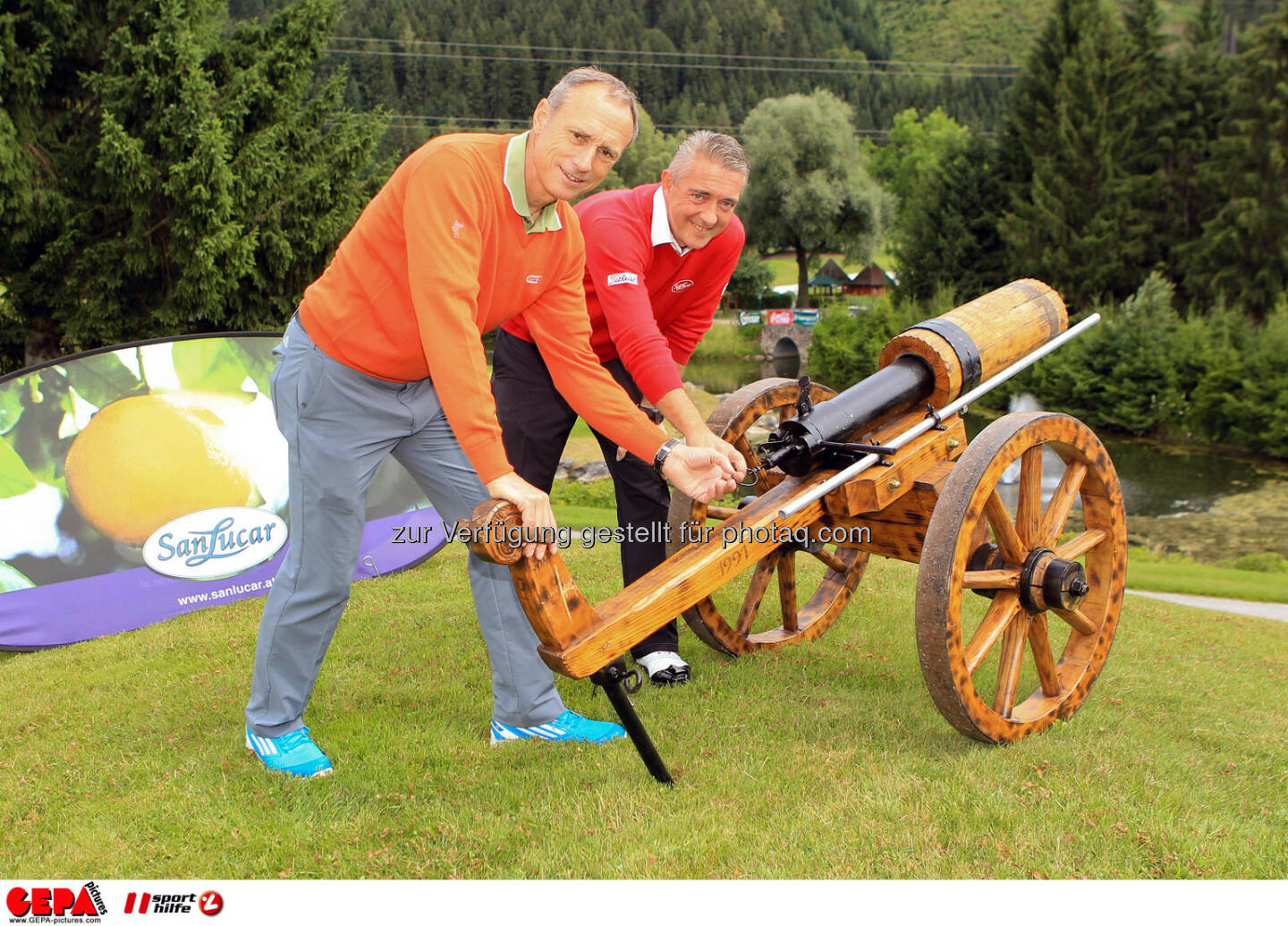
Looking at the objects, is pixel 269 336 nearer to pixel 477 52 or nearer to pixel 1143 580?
pixel 1143 580

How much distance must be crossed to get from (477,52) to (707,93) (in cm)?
2034

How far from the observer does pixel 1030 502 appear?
3480mm

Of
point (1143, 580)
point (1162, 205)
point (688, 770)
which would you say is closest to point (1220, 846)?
point (688, 770)

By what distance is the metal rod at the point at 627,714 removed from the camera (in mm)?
2836

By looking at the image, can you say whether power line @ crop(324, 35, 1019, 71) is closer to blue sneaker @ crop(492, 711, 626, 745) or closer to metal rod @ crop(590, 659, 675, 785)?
blue sneaker @ crop(492, 711, 626, 745)

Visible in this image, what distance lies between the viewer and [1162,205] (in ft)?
105

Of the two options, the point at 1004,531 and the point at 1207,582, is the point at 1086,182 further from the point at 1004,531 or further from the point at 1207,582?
the point at 1004,531

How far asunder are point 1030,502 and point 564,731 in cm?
180

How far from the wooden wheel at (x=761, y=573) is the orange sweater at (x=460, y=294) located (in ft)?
2.91

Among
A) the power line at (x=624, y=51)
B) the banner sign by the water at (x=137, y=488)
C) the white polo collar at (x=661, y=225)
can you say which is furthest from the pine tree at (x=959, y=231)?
the white polo collar at (x=661, y=225)

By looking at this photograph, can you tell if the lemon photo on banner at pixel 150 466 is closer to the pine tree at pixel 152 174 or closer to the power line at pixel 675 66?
the pine tree at pixel 152 174

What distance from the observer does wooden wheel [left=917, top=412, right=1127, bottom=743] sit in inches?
119

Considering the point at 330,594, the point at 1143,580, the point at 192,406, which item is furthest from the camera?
the point at 1143,580
